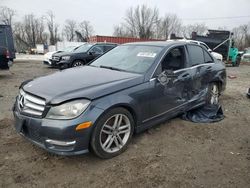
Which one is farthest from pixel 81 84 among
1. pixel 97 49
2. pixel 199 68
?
pixel 97 49

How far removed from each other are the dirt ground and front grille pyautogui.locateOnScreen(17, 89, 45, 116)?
2.27ft

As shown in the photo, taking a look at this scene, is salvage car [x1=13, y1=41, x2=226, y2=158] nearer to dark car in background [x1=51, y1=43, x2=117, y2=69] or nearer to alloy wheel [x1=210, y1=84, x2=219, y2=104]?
alloy wheel [x1=210, y1=84, x2=219, y2=104]

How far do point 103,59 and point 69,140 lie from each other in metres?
2.15

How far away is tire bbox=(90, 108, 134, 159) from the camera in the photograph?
2.91m

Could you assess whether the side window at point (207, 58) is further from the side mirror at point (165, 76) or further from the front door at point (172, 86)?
the side mirror at point (165, 76)

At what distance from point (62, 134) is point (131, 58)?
77.2 inches

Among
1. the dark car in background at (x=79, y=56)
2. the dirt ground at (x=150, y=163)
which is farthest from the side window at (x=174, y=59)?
the dark car in background at (x=79, y=56)

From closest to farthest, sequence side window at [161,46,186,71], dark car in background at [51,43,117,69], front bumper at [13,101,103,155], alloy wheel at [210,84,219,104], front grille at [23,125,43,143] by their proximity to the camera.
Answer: front bumper at [13,101,103,155]
front grille at [23,125,43,143]
side window at [161,46,186,71]
alloy wheel at [210,84,219,104]
dark car in background at [51,43,117,69]

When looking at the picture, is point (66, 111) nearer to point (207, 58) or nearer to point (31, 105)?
point (31, 105)

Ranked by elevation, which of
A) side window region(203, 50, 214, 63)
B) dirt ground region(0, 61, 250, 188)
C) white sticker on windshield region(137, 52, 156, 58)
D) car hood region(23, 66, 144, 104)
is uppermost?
white sticker on windshield region(137, 52, 156, 58)

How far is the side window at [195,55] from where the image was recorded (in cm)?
450

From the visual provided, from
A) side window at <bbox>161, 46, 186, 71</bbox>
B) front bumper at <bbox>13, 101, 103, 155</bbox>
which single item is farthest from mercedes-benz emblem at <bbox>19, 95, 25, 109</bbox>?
side window at <bbox>161, 46, 186, 71</bbox>

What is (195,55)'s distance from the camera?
4.66 metres

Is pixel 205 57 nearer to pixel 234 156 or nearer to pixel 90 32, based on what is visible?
pixel 234 156
